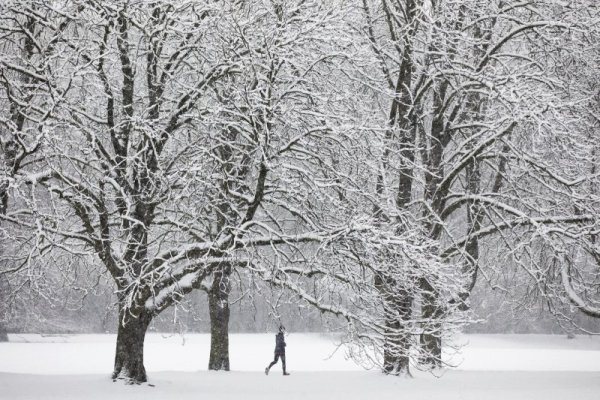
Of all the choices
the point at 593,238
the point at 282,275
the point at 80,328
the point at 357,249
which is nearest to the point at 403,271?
the point at 357,249

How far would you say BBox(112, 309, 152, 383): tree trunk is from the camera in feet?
41.6

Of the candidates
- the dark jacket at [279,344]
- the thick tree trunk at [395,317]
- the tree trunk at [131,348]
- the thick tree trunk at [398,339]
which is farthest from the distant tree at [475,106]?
the tree trunk at [131,348]

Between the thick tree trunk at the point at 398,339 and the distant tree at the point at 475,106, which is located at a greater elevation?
the distant tree at the point at 475,106

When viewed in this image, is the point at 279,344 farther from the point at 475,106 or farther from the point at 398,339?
the point at 398,339

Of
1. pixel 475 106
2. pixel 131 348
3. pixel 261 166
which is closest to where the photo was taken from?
pixel 261 166

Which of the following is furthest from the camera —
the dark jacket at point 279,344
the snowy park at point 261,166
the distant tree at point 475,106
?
the dark jacket at point 279,344

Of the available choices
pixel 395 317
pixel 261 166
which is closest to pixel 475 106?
pixel 395 317

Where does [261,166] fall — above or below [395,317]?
above

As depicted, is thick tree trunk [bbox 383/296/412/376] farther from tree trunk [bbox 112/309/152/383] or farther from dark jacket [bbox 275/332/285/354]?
tree trunk [bbox 112/309/152/383]

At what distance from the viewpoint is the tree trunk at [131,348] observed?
12.7 metres

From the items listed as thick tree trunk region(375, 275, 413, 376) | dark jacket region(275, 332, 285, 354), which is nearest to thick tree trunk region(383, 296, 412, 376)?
thick tree trunk region(375, 275, 413, 376)

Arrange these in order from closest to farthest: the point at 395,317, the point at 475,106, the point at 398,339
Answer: the point at 398,339 < the point at 395,317 < the point at 475,106

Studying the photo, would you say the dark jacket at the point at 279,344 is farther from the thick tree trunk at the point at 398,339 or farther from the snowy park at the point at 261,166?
the thick tree trunk at the point at 398,339

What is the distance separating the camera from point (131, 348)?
12.8 metres
